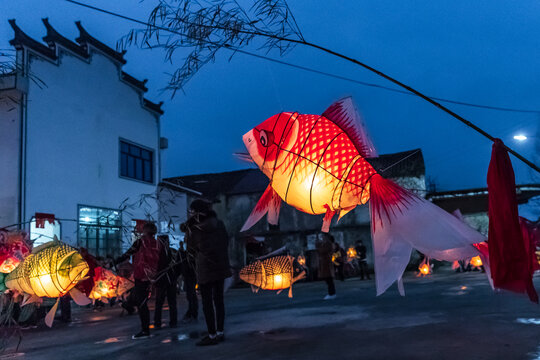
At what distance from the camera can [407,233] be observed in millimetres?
2324

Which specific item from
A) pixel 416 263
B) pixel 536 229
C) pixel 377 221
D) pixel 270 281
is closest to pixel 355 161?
pixel 377 221

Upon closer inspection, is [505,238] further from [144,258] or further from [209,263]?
[144,258]

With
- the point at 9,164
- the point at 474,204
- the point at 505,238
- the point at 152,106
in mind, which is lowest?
the point at 505,238

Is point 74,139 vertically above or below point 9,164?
above

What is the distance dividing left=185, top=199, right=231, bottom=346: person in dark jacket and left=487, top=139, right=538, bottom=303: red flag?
3.08 meters

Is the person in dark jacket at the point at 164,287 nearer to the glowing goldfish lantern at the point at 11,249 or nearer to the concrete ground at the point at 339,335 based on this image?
the concrete ground at the point at 339,335

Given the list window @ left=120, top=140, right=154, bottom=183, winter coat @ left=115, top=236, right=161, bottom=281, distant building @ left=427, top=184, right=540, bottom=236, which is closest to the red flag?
winter coat @ left=115, top=236, right=161, bottom=281

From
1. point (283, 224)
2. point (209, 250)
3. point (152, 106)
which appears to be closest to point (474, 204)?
point (283, 224)

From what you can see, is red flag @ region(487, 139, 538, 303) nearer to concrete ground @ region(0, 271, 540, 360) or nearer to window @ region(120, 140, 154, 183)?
concrete ground @ region(0, 271, 540, 360)

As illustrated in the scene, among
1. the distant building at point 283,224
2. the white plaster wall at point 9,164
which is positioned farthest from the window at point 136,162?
the distant building at point 283,224

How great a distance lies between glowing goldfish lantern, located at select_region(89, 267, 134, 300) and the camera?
7.66m

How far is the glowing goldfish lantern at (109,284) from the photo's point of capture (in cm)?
766

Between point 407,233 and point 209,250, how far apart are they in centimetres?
314

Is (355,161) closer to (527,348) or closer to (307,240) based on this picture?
(527,348)
